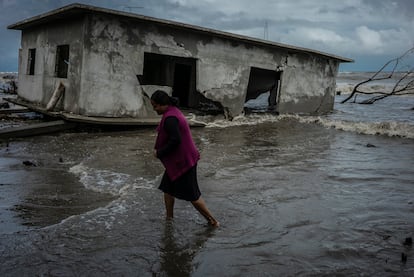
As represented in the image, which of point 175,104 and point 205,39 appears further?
point 205,39

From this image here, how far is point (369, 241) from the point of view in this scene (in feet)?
14.3

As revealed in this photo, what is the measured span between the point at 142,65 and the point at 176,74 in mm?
6067

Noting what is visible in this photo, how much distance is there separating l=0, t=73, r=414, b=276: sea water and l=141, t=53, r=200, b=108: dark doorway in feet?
21.2

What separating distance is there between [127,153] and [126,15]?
409 centimetres

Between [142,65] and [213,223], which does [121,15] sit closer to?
[142,65]

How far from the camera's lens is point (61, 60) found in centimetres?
1393

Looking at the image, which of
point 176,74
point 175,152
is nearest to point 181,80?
point 176,74

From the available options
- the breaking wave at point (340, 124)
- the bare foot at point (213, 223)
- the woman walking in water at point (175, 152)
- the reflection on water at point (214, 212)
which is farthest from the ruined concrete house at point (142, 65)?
the bare foot at point (213, 223)

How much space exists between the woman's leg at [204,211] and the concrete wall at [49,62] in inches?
286

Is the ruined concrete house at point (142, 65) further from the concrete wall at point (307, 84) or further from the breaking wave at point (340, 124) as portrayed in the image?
the breaking wave at point (340, 124)

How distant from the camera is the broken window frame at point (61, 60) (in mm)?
12492

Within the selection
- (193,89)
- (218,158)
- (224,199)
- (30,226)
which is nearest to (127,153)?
(218,158)

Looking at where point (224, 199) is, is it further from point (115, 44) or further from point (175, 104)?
point (115, 44)

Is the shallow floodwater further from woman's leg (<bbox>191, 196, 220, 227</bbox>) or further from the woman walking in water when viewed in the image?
the woman walking in water
